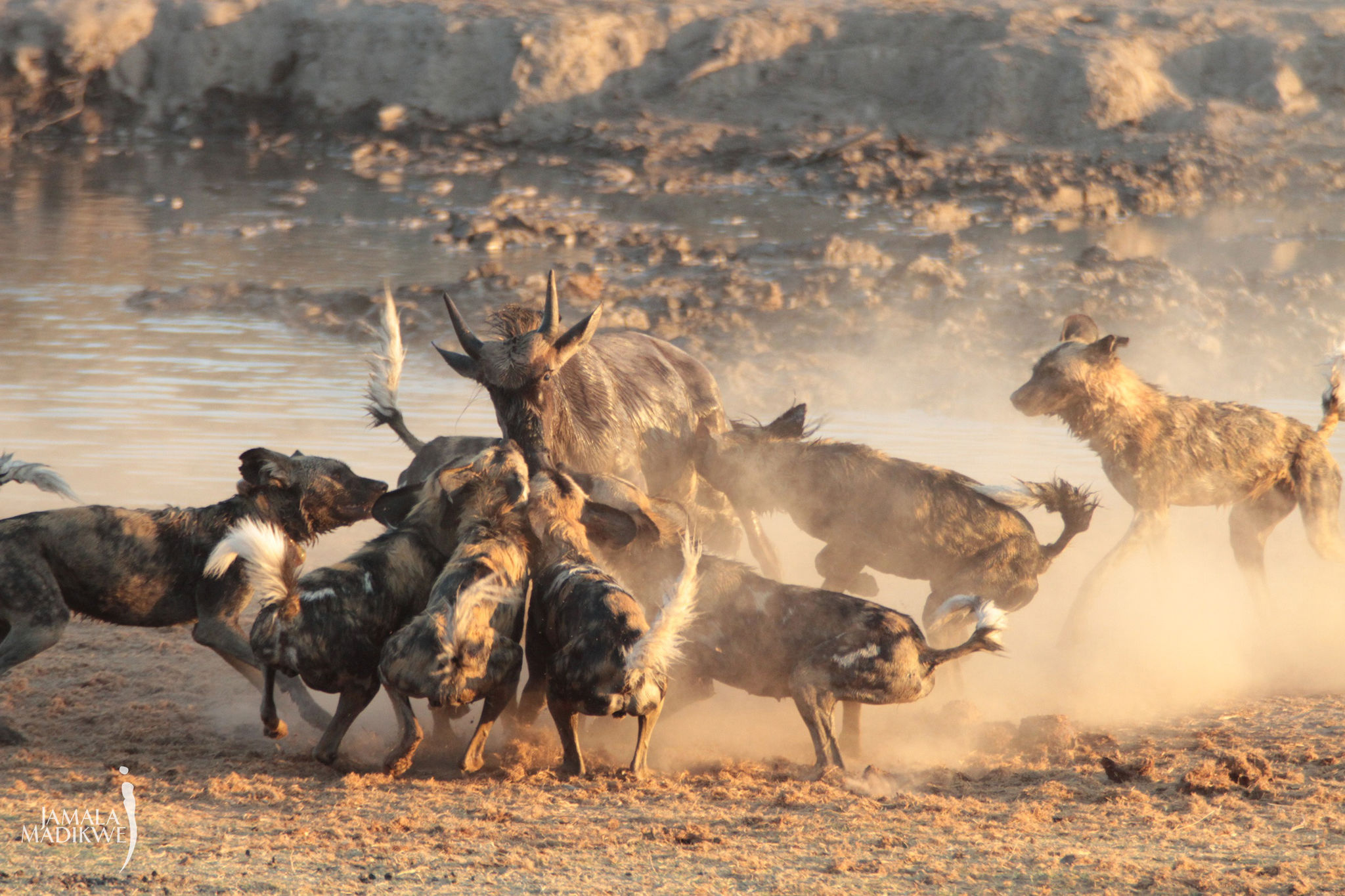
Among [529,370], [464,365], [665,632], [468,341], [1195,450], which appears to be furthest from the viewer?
[1195,450]

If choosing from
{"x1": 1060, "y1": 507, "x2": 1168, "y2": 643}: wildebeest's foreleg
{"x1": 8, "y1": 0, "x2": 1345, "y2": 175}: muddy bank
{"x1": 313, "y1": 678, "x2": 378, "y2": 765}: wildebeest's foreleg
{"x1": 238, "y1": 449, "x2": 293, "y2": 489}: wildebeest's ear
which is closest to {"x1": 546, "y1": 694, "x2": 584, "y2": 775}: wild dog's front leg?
{"x1": 313, "y1": 678, "x2": 378, "y2": 765}: wildebeest's foreleg

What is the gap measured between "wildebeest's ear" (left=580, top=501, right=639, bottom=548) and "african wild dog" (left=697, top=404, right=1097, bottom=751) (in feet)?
5.19

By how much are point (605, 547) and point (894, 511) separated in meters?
1.72

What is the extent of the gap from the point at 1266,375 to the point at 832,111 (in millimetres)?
15606

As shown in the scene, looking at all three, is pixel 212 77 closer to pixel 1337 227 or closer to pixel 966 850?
pixel 1337 227

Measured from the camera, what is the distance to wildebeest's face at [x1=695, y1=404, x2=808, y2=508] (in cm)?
816

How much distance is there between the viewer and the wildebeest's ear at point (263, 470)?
22.8ft

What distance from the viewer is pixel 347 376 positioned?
14.0 metres

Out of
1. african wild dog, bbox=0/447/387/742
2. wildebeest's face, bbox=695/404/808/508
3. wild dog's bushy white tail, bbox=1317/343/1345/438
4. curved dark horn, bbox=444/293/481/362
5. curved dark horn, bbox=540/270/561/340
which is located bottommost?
african wild dog, bbox=0/447/387/742

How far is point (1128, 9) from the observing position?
29.0m

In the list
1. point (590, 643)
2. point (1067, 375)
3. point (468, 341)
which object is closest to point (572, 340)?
point (468, 341)

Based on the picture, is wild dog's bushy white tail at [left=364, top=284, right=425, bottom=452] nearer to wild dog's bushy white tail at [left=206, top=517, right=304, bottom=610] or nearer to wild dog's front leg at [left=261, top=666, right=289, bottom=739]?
wild dog's bushy white tail at [left=206, top=517, right=304, bottom=610]

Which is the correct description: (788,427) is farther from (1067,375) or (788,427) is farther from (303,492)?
Result: (303,492)

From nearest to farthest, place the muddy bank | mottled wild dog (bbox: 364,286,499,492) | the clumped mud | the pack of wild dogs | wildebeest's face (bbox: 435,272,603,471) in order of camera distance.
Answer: the clumped mud, the pack of wild dogs, wildebeest's face (bbox: 435,272,603,471), mottled wild dog (bbox: 364,286,499,492), the muddy bank
